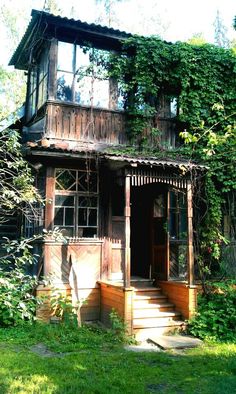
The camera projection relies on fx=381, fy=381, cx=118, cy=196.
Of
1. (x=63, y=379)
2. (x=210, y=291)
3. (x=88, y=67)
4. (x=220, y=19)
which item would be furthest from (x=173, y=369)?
(x=220, y=19)

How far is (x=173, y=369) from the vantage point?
5.95 m

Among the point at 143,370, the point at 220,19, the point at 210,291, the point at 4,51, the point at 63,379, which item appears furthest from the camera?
the point at 220,19

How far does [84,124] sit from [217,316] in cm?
555

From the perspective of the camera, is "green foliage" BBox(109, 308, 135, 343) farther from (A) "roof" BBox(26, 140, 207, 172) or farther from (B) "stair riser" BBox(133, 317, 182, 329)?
(A) "roof" BBox(26, 140, 207, 172)

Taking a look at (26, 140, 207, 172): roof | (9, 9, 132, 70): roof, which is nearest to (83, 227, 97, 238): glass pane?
(26, 140, 207, 172): roof

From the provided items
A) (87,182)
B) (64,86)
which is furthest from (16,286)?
(64,86)

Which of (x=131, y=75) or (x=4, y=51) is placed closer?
(x=131, y=75)

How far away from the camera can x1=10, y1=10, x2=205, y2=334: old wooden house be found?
337 inches

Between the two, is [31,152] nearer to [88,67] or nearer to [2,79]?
[88,67]

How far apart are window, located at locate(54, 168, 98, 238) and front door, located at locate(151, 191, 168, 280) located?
177 centimetres

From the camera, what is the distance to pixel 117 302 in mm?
8242

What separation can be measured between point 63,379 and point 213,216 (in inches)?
248

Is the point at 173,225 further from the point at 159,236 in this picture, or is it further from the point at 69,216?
the point at 69,216

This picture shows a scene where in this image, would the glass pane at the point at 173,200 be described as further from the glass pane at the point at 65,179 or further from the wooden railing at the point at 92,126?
the glass pane at the point at 65,179
